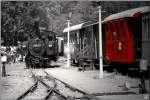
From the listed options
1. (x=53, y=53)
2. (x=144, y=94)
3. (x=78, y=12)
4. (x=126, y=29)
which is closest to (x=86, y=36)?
(x=53, y=53)

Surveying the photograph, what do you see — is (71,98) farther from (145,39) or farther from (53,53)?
(53,53)

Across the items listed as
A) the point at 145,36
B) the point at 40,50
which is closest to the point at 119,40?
the point at 145,36

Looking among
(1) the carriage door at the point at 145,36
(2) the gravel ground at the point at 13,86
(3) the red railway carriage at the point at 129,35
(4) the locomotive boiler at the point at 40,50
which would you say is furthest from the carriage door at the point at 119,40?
(4) the locomotive boiler at the point at 40,50

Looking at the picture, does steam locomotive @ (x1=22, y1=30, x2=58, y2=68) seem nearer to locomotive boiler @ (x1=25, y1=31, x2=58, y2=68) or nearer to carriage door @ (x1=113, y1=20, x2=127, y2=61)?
locomotive boiler @ (x1=25, y1=31, x2=58, y2=68)

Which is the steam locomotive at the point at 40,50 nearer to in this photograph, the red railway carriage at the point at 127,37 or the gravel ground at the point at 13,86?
the red railway carriage at the point at 127,37

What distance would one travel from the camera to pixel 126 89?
16.0 metres

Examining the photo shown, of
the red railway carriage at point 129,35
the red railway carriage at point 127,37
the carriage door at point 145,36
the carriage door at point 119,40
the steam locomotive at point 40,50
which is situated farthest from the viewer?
the steam locomotive at point 40,50

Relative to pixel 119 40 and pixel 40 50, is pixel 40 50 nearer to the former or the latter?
pixel 40 50

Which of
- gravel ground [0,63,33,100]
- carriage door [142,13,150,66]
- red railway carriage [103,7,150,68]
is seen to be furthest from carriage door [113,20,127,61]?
gravel ground [0,63,33,100]

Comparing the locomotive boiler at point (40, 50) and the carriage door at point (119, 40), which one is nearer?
the carriage door at point (119, 40)

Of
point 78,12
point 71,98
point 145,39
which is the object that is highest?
point 78,12

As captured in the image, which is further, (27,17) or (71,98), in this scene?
(27,17)

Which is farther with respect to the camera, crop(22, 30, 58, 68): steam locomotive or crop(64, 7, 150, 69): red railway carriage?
crop(22, 30, 58, 68): steam locomotive

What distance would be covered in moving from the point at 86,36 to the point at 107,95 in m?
16.7
